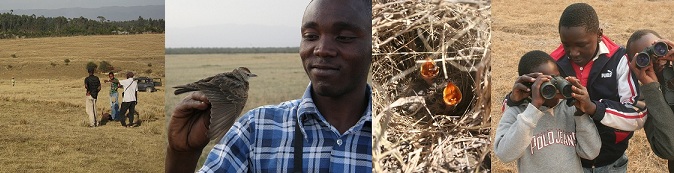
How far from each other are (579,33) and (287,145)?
1.22 meters

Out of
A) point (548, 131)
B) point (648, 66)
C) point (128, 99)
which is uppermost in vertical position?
point (648, 66)

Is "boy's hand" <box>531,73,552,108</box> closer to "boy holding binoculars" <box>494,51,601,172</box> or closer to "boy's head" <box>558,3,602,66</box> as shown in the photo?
"boy holding binoculars" <box>494,51,601,172</box>

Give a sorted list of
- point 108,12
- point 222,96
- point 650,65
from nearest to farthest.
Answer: point 650,65, point 222,96, point 108,12

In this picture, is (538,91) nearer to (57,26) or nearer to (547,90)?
(547,90)

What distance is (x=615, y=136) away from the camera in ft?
12.4

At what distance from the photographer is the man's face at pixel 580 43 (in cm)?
376

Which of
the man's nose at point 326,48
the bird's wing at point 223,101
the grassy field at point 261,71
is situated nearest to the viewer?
the man's nose at point 326,48

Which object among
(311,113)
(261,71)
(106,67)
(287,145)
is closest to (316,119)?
(311,113)

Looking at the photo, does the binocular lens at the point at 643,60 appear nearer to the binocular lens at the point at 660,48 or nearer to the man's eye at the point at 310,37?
the binocular lens at the point at 660,48

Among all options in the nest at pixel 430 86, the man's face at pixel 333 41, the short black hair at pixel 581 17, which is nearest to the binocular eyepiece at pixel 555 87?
the short black hair at pixel 581 17

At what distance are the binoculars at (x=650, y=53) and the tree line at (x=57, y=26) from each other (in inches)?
835

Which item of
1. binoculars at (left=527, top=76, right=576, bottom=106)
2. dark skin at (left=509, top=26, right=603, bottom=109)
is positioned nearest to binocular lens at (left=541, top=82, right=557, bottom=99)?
binoculars at (left=527, top=76, right=576, bottom=106)

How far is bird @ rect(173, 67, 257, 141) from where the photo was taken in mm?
4117

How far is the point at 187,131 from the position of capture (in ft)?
13.2
